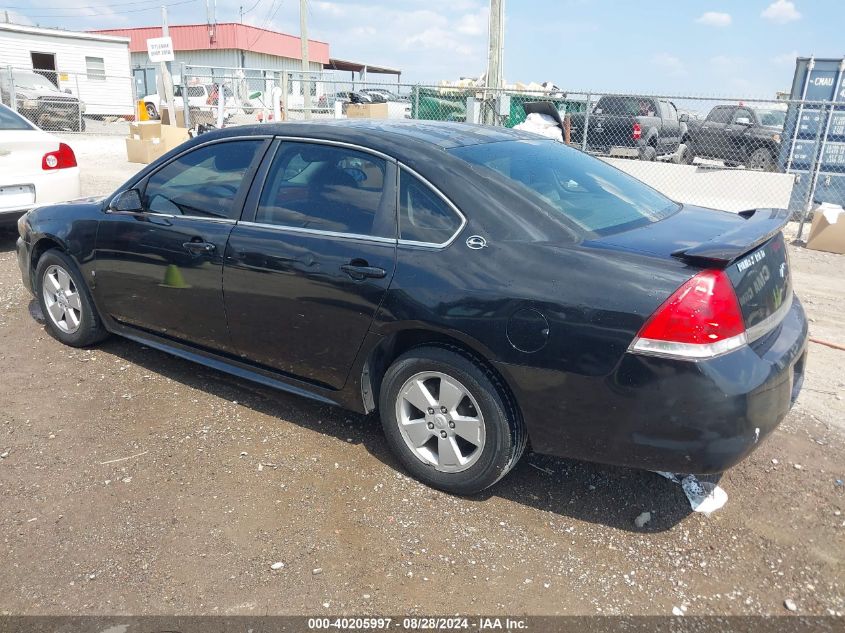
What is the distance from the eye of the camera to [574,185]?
340cm

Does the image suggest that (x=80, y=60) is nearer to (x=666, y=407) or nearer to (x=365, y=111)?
(x=365, y=111)

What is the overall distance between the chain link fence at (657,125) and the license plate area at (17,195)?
4.11 meters

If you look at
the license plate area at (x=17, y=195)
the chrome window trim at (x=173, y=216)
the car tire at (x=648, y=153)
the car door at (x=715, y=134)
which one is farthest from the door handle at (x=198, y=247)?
the car door at (x=715, y=134)

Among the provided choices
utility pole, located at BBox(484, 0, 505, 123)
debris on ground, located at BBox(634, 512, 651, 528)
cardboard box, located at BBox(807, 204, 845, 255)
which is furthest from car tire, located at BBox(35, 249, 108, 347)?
utility pole, located at BBox(484, 0, 505, 123)

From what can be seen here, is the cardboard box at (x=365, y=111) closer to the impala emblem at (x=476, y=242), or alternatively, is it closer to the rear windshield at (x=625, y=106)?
the rear windshield at (x=625, y=106)

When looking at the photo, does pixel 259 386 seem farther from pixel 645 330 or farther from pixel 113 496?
pixel 645 330

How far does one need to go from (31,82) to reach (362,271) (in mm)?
23643

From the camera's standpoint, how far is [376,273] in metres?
3.09

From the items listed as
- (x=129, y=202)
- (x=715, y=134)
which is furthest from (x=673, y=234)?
(x=715, y=134)

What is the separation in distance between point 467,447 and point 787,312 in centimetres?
155

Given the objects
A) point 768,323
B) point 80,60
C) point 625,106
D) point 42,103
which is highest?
point 80,60

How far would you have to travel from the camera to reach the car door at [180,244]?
3.71 meters

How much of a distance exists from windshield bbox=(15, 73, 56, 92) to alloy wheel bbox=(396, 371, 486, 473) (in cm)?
2322

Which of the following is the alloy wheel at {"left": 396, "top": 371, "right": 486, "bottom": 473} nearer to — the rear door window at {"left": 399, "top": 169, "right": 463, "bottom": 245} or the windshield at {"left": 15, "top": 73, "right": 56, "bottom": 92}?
the rear door window at {"left": 399, "top": 169, "right": 463, "bottom": 245}
